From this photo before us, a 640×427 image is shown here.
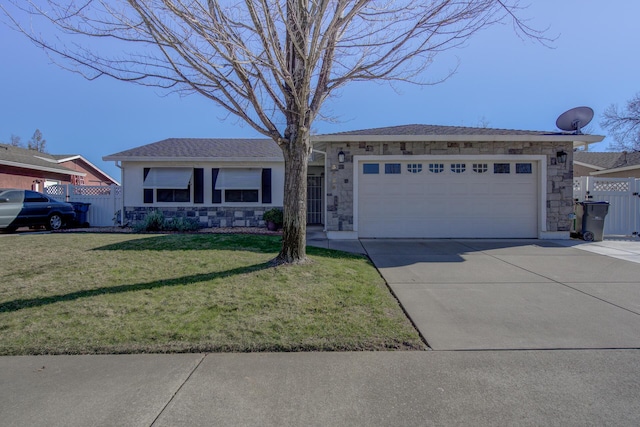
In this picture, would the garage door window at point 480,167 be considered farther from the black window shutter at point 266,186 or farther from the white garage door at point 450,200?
the black window shutter at point 266,186

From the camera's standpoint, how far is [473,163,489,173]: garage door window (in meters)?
11.2

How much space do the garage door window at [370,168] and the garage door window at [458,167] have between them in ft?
7.62

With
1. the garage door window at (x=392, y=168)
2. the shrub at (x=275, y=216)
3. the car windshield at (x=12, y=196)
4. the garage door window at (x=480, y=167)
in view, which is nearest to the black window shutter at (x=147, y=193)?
the car windshield at (x=12, y=196)

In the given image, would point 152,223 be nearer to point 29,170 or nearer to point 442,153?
point 442,153

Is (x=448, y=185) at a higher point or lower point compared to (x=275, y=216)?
higher

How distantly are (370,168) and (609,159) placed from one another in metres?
22.5

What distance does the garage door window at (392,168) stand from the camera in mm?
11219

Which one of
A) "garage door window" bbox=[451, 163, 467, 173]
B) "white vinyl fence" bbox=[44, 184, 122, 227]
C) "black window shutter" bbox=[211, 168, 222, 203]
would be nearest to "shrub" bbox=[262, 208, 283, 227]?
"black window shutter" bbox=[211, 168, 222, 203]

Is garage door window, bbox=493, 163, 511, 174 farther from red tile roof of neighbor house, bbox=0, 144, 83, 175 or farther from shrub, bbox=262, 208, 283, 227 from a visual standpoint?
red tile roof of neighbor house, bbox=0, 144, 83, 175

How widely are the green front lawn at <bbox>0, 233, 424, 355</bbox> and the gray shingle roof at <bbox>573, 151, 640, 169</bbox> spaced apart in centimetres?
2170

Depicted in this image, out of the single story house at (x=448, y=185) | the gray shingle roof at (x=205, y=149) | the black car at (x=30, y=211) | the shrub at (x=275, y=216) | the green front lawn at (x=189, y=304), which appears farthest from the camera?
the gray shingle roof at (x=205, y=149)

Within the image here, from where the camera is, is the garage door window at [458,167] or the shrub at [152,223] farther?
the shrub at [152,223]

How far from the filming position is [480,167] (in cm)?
1127

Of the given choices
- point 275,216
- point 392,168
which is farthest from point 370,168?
point 275,216
